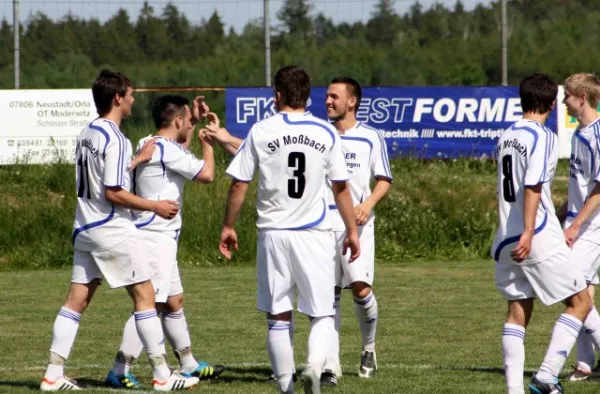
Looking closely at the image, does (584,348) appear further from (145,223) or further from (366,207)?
(145,223)

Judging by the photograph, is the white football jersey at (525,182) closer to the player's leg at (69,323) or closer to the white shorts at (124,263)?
the white shorts at (124,263)

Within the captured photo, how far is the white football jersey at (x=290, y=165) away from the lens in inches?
281

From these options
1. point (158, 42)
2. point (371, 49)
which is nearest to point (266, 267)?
point (158, 42)

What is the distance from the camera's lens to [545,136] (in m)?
7.17

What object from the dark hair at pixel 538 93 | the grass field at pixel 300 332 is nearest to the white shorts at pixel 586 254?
the grass field at pixel 300 332

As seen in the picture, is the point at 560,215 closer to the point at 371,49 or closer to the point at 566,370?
the point at 566,370

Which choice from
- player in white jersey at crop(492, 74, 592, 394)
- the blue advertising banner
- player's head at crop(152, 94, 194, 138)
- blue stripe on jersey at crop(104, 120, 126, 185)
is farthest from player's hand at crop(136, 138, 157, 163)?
the blue advertising banner

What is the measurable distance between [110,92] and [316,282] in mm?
1925

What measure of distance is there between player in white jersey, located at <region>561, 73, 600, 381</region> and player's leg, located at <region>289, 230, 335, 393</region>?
5.66 feet

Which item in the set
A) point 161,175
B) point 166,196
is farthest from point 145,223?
point 161,175

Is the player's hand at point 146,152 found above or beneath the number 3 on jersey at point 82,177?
above

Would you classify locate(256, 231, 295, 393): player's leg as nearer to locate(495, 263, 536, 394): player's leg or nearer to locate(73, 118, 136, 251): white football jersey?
locate(73, 118, 136, 251): white football jersey

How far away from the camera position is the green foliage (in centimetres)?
2342

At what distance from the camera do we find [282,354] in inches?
283
